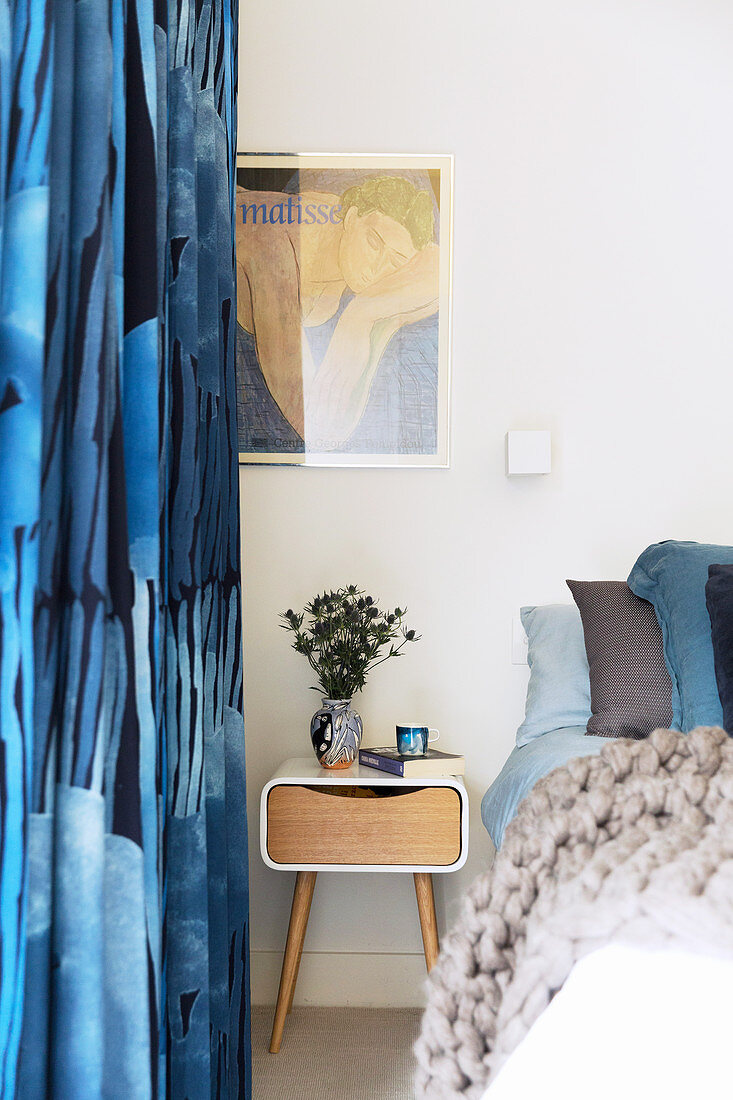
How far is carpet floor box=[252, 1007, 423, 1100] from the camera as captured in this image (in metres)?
1.98

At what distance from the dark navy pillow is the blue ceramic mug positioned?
2.56 ft

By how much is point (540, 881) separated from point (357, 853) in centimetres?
160

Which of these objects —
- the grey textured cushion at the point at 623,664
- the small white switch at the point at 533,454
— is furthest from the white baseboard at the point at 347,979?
the small white switch at the point at 533,454

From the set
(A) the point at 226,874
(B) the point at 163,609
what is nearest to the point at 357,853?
(A) the point at 226,874

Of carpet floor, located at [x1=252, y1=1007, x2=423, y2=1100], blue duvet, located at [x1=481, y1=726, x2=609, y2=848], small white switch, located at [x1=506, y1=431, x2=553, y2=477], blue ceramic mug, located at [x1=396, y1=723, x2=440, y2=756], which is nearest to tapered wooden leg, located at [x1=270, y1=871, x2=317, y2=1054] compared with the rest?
carpet floor, located at [x1=252, y1=1007, x2=423, y2=1100]

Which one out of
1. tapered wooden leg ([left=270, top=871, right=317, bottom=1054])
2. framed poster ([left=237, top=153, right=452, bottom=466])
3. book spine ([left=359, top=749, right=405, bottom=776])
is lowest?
tapered wooden leg ([left=270, top=871, right=317, bottom=1054])

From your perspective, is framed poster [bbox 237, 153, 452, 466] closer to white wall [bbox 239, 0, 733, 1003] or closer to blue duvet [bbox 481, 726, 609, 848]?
white wall [bbox 239, 0, 733, 1003]

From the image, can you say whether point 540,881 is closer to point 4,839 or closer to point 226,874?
point 4,839

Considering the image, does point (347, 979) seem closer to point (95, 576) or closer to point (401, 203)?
point (95, 576)

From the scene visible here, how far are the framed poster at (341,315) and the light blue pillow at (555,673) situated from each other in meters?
0.67

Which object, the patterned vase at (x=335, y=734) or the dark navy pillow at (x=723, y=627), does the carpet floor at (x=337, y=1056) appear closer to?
the patterned vase at (x=335, y=734)

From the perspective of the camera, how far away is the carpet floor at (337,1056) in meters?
1.98

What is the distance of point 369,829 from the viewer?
209 centimetres

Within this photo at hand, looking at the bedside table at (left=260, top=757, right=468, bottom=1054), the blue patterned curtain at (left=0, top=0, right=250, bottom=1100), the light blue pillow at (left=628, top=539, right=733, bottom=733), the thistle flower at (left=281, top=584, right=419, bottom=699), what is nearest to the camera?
the blue patterned curtain at (left=0, top=0, right=250, bottom=1100)
